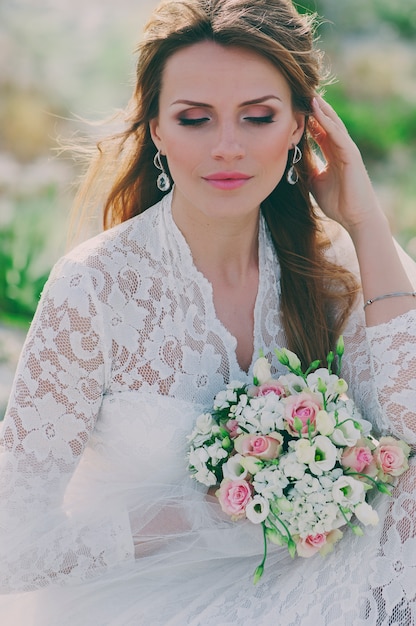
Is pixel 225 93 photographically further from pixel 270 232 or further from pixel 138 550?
pixel 138 550

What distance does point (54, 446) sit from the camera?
2.48 metres

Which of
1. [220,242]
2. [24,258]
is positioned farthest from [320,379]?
[24,258]

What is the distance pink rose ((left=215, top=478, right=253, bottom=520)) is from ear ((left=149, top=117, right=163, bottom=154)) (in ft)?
3.23

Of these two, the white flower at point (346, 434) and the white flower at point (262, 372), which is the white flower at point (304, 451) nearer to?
the white flower at point (346, 434)

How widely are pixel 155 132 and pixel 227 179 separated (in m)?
0.34

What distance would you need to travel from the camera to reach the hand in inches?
110

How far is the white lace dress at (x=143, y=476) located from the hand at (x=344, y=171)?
14.3 inches

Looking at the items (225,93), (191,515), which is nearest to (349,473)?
(191,515)

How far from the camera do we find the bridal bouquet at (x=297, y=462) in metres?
2.25

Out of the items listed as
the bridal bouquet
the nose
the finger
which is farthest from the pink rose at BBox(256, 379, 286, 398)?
the finger

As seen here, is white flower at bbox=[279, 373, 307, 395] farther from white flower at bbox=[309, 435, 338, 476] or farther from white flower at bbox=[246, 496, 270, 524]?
white flower at bbox=[246, 496, 270, 524]

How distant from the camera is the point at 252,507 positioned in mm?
2256

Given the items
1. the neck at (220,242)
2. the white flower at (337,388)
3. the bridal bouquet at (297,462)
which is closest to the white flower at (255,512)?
the bridal bouquet at (297,462)

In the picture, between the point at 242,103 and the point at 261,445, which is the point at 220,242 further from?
the point at 261,445
